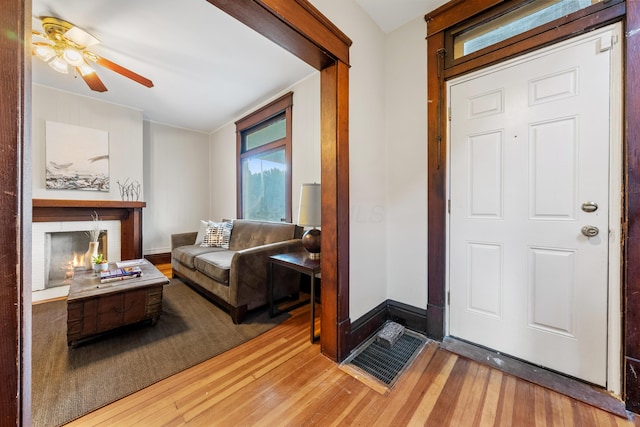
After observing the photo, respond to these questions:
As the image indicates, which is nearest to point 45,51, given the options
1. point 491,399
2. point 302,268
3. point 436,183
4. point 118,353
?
point 118,353

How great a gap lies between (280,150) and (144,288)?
233 centimetres

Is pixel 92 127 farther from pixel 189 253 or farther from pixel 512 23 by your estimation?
pixel 512 23

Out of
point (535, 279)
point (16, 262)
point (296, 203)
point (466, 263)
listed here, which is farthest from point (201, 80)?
point (535, 279)

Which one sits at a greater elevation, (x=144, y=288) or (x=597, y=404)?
(x=144, y=288)

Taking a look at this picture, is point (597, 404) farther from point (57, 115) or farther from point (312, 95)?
point (57, 115)

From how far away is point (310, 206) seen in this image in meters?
1.97

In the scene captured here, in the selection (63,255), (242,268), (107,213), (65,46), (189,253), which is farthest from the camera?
(107,213)

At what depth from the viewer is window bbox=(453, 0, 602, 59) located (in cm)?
146

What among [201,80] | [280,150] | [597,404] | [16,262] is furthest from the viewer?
[280,150]

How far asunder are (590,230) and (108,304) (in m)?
3.28

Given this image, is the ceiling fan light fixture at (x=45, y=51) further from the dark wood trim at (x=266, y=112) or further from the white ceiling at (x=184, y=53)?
the dark wood trim at (x=266, y=112)

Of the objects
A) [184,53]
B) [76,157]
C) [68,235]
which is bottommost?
[68,235]

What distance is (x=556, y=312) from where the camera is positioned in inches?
58.4

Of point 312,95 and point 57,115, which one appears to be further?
point 57,115
